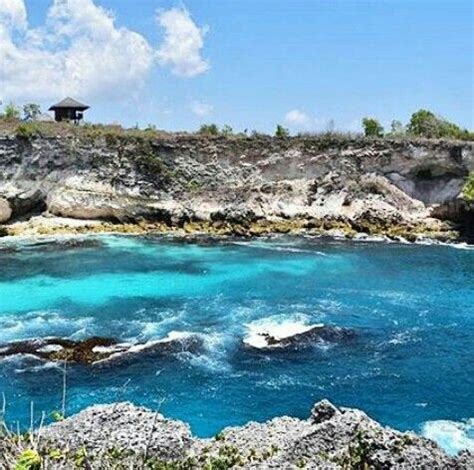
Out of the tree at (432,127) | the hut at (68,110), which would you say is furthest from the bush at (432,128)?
the hut at (68,110)

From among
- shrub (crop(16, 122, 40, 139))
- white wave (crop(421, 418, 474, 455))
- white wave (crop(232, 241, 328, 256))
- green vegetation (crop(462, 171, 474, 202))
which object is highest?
shrub (crop(16, 122, 40, 139))

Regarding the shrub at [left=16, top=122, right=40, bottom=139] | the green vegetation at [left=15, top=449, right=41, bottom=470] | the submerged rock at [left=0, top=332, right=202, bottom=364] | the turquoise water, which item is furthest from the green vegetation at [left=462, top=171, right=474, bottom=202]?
the green vegetation at [left=15, top=449, right=41, bottom=470]

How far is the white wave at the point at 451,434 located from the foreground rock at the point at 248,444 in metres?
5.74

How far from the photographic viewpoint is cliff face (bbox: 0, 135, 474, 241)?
5934cm

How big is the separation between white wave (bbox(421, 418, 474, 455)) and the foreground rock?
574cm

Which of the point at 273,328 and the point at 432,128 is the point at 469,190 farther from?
the point at 273,328

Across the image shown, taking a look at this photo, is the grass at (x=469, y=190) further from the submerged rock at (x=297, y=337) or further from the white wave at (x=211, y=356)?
the white wave at (x=211, y=356)

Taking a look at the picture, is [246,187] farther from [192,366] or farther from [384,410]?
[384,410]

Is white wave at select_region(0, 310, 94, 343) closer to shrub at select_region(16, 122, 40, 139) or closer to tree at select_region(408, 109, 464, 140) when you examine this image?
shrub at select_region(16, 122, 40, 139)

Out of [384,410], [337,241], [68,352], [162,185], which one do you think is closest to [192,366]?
[68,352]

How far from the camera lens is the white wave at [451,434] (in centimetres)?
2042

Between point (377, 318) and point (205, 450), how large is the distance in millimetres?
19195

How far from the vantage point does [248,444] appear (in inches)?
649

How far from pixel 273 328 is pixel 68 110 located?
44.6 meters
